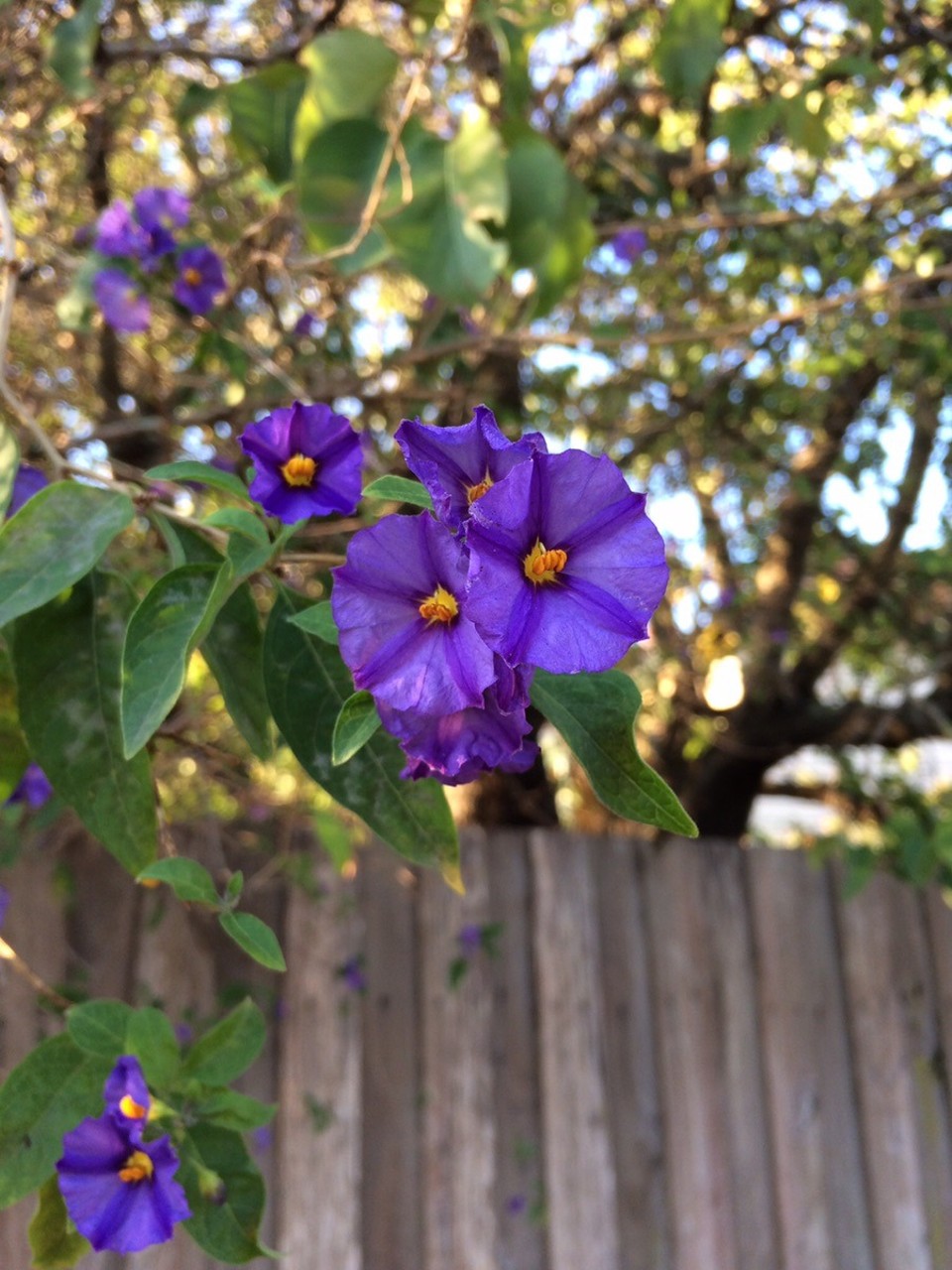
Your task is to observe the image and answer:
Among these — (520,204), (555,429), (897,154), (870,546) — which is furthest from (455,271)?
(870,546)

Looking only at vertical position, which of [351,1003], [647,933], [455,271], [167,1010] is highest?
[455,271]

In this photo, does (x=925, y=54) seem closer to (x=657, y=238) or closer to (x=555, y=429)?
(x=657, y=238)

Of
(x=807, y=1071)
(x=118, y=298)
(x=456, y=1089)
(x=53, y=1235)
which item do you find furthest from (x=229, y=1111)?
(x=807, y=1071)

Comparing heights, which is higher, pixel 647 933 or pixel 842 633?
pixel 842 633

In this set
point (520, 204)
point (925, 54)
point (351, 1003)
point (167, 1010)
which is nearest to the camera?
point (520, 204)

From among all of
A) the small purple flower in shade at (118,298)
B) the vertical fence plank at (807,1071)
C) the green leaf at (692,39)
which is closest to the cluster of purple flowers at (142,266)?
the small purple flower in shade at (118,298)

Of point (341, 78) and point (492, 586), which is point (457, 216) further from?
point (492, 586)

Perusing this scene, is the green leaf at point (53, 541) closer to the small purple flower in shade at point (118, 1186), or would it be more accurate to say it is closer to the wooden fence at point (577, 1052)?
the small purple flower in shade at point (118, 1186)
